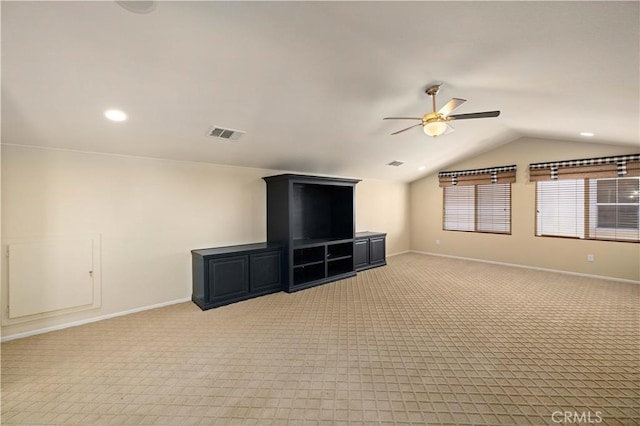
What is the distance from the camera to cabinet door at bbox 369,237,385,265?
20.1ft

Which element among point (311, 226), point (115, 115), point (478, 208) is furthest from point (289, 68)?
point (478, 208)

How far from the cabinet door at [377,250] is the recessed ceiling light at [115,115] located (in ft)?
15.9

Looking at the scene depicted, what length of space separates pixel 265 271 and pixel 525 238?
18.1 ft

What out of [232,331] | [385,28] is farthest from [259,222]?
[385,28]

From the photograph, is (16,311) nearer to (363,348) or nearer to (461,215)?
(363,348)

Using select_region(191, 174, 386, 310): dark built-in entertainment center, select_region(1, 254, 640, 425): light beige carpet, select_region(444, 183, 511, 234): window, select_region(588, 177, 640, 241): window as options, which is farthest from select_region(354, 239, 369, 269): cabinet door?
select_region(588, 177, 640, 241): window

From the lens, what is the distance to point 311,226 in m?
5.59

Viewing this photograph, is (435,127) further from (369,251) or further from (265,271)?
(369,251)

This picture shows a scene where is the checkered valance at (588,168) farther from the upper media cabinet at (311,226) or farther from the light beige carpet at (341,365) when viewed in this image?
the upper media cabinet at (311,226)

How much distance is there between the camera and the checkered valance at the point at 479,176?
20.0 ft

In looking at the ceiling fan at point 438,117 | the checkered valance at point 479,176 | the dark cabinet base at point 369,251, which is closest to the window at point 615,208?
the checkered valance at point 479,176

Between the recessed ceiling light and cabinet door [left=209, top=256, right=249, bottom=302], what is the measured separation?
77.1 inches

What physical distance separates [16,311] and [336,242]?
4.23m

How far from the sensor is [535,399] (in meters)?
2.02
